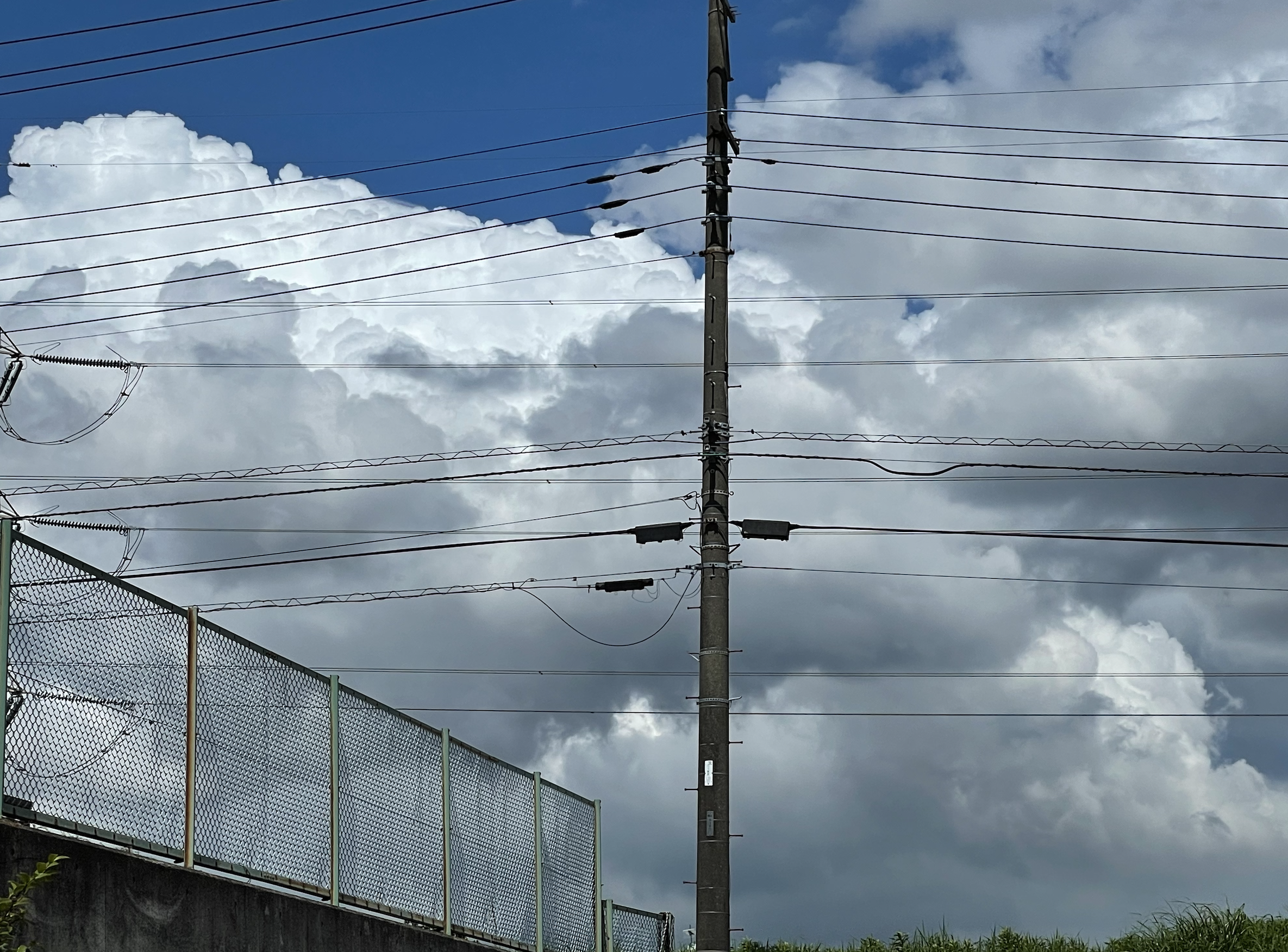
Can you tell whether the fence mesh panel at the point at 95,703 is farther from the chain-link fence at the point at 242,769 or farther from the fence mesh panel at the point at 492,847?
the fence mesh panel at the point at 492,847

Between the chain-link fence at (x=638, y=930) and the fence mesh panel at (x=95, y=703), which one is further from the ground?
the fence mesh panel at (x=95, y=703)

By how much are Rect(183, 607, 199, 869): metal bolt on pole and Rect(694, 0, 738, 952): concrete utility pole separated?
9.32 meters

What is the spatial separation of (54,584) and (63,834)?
1.46 m

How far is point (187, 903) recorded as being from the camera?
10.9 m

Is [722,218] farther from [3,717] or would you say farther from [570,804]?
[3,717]

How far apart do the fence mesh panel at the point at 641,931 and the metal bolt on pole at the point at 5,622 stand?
47.3ft

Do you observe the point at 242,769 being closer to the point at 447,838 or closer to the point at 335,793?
the point at 335,793

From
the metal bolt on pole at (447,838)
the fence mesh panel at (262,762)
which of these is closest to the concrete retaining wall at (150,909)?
the fence mesh panel at (262,762)

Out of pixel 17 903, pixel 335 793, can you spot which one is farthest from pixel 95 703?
pixel 335 793

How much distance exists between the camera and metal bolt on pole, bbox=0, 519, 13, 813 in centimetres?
929

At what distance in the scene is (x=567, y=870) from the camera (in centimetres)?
2075

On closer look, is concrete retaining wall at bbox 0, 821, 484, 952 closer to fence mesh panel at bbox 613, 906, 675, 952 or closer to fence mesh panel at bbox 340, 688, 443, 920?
fence mesh panel at bbox 340, 688, 443, 920

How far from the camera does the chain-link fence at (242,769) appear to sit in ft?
32.1

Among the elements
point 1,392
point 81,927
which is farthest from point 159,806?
point 1,392
